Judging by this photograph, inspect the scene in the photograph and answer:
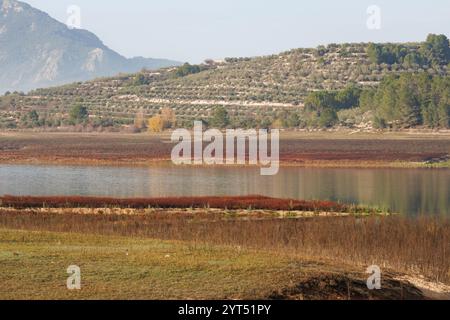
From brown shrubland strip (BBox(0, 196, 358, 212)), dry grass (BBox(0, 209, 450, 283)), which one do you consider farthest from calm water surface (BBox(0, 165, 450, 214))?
dry grass (BBox(0, 209, 450, 283))

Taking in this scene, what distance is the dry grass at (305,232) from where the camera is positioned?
27062 millimetres

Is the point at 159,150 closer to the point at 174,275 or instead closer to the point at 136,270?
the point at 136,270

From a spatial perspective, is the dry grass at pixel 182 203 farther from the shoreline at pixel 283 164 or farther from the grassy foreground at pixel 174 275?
the shoreline at pixel 283 164

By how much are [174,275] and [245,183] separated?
1588 inches

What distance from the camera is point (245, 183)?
61.1 metres

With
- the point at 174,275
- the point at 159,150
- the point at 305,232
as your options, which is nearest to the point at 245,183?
the point at 305,232

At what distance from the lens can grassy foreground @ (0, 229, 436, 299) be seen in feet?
63.2

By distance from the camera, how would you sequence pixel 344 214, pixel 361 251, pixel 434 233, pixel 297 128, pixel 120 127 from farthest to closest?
pixel 120 127, pixel 297 128, pixel 344 214, pixel 434 233, pixel 361 251

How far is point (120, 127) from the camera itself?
14712 centimetres

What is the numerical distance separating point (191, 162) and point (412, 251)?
5681 centimetres

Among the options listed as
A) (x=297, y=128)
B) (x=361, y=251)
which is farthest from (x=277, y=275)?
(x=297, y=128)

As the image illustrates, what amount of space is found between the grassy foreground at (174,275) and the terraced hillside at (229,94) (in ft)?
398
